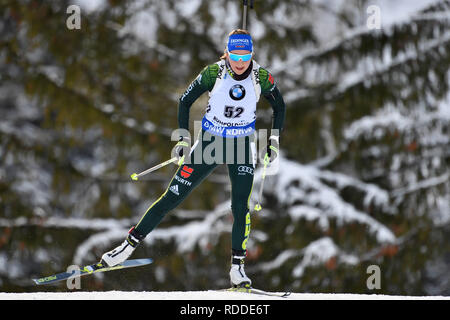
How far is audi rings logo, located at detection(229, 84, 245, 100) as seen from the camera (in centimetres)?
495

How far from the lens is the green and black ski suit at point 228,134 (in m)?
4.97

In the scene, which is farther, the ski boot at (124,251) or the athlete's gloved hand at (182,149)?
the ski boot at (124,251)

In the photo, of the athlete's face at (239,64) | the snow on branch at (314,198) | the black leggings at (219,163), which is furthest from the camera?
the snow on branch at (314,198)

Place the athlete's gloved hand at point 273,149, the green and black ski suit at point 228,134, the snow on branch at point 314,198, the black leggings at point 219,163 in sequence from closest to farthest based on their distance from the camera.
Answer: the green and black ski suit at point 228,134
the black leggings at point 219,163
the athlete's gloved hand at point 273,149
the snow on branch at point 314,198

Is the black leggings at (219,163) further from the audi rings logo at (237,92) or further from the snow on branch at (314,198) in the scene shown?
the snow on branch at (314,198)

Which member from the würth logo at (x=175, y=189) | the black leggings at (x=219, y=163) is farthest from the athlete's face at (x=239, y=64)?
the würth logo at (x=175, y=189)

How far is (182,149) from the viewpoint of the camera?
16.7ft

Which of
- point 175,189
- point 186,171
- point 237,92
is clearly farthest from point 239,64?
point 175,189

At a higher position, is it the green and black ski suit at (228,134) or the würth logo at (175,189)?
the green and black ski suit at (228,134)

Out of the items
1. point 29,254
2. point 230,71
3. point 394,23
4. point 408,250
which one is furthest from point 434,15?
point 29,254

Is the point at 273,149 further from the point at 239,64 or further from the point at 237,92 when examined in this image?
the point at 239,64

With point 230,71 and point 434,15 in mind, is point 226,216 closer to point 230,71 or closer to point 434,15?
point 434,15
